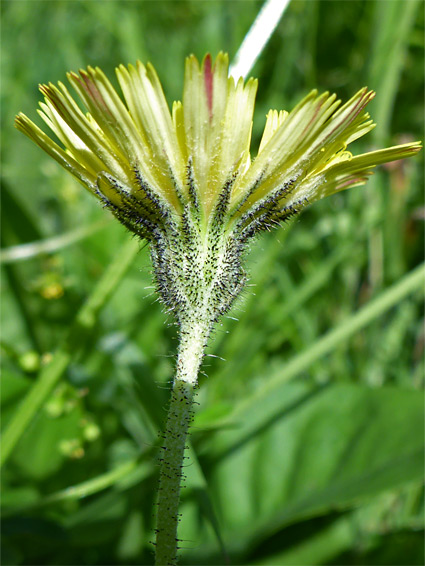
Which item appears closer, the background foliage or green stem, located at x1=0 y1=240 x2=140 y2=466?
green stem, located at x1=0 y1=240 x2=140 y2=466

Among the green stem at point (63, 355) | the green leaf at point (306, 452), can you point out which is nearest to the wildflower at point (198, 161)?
the green stem at point (63, 355)

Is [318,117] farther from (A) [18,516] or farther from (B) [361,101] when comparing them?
(A) [18,516]

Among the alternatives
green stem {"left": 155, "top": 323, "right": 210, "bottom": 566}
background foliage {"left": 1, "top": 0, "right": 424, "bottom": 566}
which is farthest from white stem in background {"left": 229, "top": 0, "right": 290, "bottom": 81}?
green stem {"left": 155, "top": 323, "right": 210, "bottom": 566}

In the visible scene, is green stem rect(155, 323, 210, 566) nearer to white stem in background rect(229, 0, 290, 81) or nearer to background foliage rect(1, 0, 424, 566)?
background foliage rect(1, 0, 424, 566)

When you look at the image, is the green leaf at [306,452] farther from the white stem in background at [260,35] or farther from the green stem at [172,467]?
the white stem in background at [260,35]

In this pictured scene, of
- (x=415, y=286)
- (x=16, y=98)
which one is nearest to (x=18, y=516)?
(x=415, y=286)

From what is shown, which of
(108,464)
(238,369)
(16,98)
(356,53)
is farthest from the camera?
(356,53)
